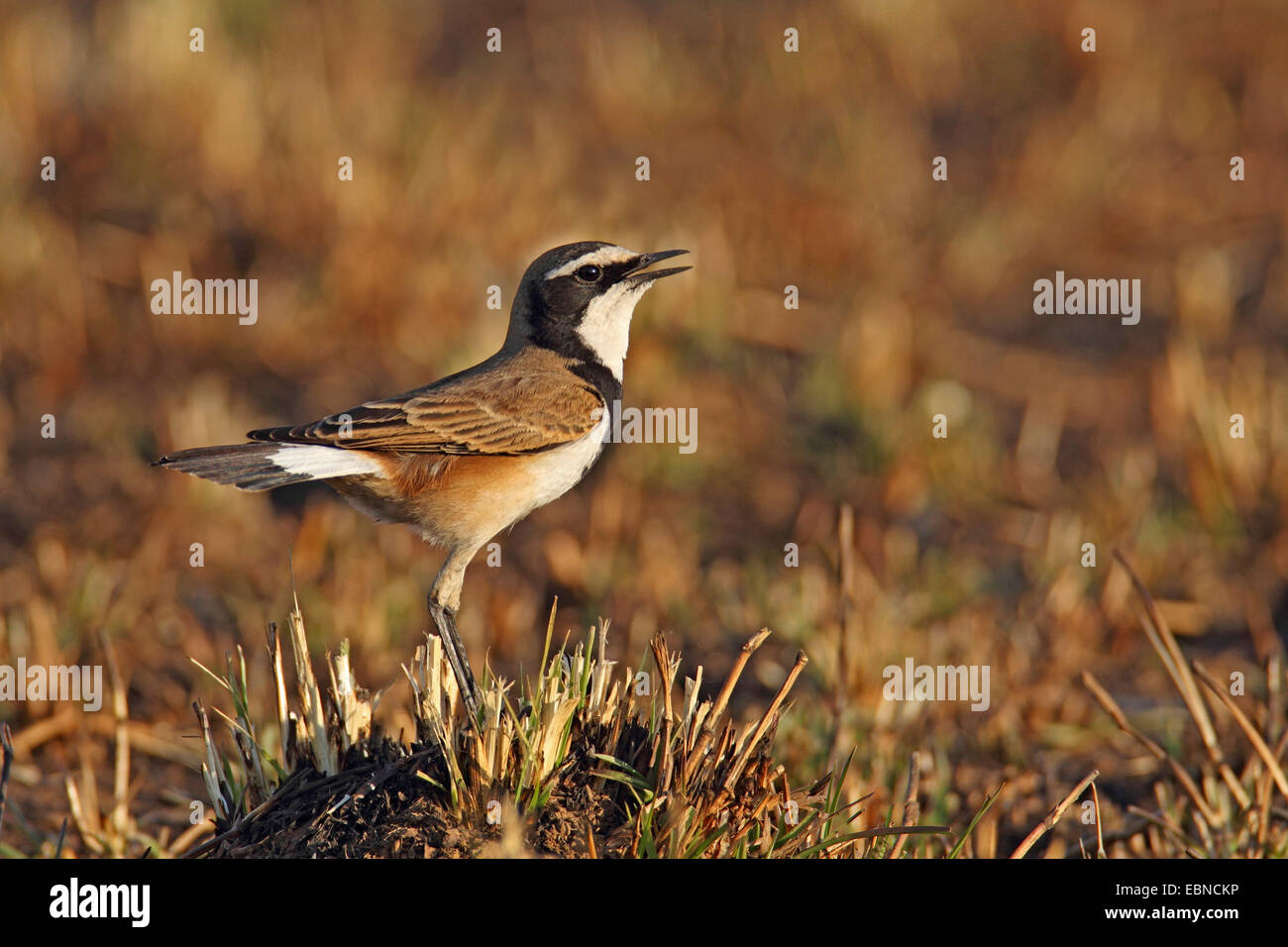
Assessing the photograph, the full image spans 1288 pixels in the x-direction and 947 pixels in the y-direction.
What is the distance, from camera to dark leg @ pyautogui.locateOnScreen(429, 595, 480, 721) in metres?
5.19

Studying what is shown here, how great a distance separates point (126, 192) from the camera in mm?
11648

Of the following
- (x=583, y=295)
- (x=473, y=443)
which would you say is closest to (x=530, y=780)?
(x=473, y=443)

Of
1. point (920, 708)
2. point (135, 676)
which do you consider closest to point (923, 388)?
point (920, 708)

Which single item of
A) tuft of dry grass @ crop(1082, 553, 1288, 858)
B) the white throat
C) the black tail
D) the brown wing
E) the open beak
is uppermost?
the open beak

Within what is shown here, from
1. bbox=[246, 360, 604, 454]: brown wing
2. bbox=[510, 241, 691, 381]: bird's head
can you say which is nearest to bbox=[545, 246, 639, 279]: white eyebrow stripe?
bbox=[510, 241, 691, 381]: bird's head

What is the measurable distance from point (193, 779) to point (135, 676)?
1.09 metres

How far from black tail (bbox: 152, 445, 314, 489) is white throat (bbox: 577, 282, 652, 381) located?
1478 mm

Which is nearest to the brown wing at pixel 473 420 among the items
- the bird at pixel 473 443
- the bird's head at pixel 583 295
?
the bird at pixel 473 443

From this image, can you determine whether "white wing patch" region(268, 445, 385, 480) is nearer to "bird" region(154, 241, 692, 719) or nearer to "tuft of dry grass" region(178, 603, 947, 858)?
"bird" region(154, 241, 692, 719)

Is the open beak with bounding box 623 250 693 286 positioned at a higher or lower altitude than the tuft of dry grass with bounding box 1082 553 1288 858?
higher

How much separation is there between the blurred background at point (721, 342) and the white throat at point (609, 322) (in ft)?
4.61

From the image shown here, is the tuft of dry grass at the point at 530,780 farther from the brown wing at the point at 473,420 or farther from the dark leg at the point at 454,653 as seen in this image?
the brown wing at the point at 473,420
